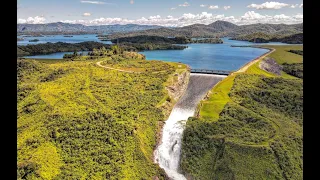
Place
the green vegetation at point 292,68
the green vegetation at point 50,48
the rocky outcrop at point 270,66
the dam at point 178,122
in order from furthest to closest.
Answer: the green vegetation at point 50,48 → the rocky outcrop at point 270,66 → the green vegetation at point 292,68 → the dam at point 178,122

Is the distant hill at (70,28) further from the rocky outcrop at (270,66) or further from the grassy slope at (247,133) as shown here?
the grassy slope at (247,133)

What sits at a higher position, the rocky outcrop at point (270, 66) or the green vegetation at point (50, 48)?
the green vegetation at point (50, 48)

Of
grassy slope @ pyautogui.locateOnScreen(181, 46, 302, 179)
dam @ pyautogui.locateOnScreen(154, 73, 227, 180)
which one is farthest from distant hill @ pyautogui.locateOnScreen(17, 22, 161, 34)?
grassy slope @ pyautogui.locateOnScreen(181, 46, 302, 179)

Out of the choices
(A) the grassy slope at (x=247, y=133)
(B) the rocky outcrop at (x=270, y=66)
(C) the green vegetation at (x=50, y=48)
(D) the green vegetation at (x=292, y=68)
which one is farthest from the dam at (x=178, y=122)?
(C) the green vegetation at (x=50, y=48)

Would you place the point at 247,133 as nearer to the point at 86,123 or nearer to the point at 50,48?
the point at 86,123

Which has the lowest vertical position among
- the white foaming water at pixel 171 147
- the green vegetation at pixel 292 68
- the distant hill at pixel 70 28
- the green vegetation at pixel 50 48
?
the white foaming water at pixel 171 147

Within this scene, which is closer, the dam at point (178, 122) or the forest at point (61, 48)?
the dam at point (178, 122)

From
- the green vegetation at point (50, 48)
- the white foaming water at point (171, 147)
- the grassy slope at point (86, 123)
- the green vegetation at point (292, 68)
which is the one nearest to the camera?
the grassy slope at point (86, 123)
